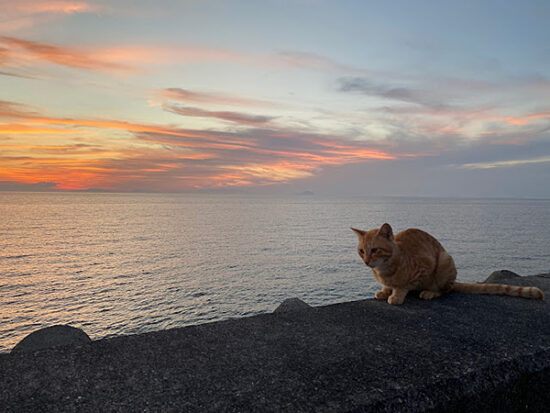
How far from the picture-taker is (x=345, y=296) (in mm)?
17766

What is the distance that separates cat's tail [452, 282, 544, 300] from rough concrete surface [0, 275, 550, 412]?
0.81 metres

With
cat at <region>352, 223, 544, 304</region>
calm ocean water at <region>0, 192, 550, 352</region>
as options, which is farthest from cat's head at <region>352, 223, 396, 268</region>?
calm ocean water at <region>0, 192, 550, 352</region>

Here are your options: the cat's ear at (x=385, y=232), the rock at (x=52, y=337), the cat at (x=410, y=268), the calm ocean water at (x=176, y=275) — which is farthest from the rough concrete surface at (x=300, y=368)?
the calm ocean water at (x=176, y=275)

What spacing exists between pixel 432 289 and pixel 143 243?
114 feet

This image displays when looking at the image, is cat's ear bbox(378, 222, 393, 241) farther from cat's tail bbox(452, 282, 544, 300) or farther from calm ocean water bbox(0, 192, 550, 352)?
calm ocean water bbox(0, 192, 550, 352)

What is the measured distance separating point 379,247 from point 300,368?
6.67 ft

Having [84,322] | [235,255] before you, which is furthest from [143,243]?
[84,322]

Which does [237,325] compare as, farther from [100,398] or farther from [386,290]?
[386,290]

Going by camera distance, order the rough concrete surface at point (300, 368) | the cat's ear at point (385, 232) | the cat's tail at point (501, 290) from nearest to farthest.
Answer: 1. the rough concrete surface at point (300, 368)
2. the cat's ear at point (385, 232)
3. the cat's tail at point (501, 290)

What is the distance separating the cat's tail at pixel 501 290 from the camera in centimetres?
421

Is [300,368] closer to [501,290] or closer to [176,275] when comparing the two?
[501,290]

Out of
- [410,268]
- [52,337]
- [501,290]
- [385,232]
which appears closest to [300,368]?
[385,232]

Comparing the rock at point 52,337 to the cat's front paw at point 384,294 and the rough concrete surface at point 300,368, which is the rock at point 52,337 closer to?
the rough concrete surface at point 300,368

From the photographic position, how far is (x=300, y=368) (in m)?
2.49
